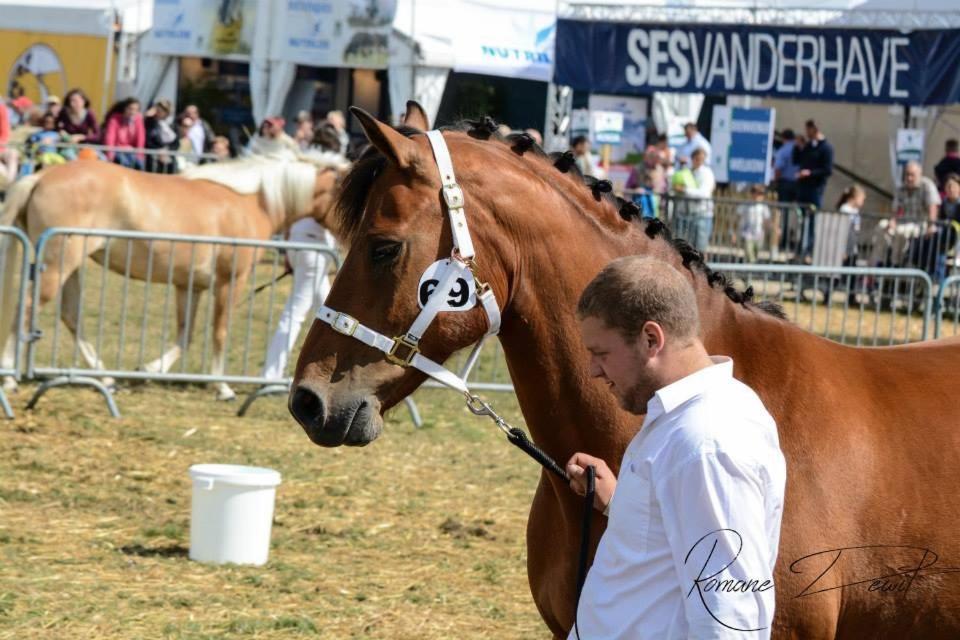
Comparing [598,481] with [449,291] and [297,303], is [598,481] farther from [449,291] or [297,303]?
[297,303]

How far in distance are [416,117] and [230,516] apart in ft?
9.36

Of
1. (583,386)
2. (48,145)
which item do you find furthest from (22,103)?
(583,386)

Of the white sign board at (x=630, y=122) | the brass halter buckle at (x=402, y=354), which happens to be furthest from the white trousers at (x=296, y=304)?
the white sign board at (x=630, y=122)

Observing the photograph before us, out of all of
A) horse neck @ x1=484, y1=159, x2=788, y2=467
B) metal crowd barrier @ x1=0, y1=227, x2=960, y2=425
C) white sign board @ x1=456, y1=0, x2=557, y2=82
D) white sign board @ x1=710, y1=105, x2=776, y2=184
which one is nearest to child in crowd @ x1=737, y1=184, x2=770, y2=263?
white sign board @ x1=710, y1=105, x2=776, y2=184

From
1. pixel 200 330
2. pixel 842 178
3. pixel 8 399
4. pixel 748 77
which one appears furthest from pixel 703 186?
pixel 8 399

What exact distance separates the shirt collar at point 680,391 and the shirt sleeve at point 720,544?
5.1 inches

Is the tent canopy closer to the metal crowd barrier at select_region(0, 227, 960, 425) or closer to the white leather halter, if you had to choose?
the metal crowd barrier at select_region(0, 227, 960, 425)

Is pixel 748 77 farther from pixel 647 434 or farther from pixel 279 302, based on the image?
pixel 647 434

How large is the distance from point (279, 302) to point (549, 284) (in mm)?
11272

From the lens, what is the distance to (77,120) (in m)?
20.9

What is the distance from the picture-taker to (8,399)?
9242mm

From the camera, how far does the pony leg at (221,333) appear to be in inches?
396

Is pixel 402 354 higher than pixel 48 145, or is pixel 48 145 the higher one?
pixel 48 145

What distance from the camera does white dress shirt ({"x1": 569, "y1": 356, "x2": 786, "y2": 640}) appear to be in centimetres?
222
